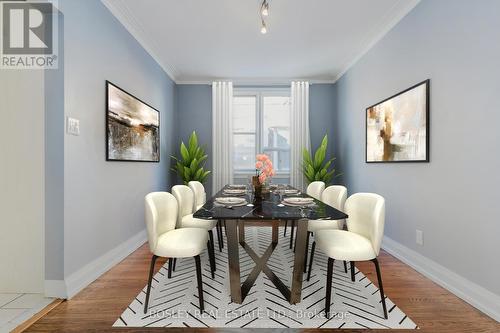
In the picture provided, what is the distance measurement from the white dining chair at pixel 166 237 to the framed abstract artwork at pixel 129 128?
1055 mm

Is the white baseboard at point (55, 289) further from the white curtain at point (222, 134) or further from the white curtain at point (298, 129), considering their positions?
the white curtain at point (298, 129)

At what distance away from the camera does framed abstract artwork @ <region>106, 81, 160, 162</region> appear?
2.70 metres

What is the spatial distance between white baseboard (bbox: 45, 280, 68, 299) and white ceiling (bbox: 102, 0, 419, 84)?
2.67 meters

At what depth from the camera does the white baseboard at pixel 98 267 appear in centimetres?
208

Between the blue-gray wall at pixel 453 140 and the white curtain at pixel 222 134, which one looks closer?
the blue-gray wall at pixel 453 140

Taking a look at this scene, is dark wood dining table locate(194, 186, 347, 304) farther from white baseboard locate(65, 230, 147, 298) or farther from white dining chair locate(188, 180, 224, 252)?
white baseboard locate(65, 230, 147, 298)

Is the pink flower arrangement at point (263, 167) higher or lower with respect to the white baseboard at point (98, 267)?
higher

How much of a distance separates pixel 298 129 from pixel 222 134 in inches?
61.4

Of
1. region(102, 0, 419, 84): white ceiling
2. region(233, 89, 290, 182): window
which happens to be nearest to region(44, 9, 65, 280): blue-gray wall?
region(102, 0, 419, 84): white ceiling

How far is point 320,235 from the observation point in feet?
6.84

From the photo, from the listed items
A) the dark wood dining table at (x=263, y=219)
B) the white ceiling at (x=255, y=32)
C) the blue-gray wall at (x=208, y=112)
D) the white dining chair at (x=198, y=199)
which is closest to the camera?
the dark wood dining table at (x=263, y=219)

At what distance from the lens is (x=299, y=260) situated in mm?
1830

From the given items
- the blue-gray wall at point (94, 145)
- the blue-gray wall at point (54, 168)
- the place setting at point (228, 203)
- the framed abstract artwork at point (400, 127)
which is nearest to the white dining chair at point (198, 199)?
the blue-gray wall at point (94, 145)

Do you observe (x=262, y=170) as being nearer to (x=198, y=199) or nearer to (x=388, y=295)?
(x=198, y=199)
